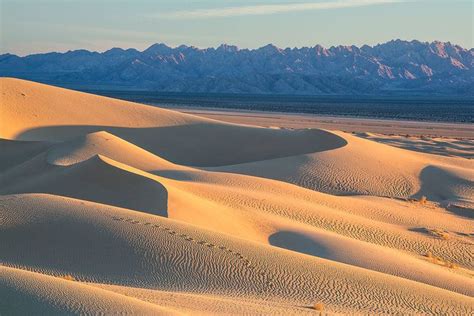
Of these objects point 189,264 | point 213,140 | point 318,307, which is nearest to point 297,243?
point 189,264

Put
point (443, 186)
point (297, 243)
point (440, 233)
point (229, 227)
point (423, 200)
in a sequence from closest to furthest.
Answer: point (297, 243), point (229, 227), point (440, 233), point (423, 200), point (443, 186)

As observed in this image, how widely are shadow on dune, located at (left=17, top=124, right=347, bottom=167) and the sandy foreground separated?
100 mm

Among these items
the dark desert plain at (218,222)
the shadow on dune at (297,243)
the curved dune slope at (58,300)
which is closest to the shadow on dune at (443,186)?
the dark desert plain at (218,222)

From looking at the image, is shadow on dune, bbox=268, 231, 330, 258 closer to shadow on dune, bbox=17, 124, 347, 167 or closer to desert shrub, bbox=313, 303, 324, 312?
desert shrub, bbox=313, 303, 324, 312

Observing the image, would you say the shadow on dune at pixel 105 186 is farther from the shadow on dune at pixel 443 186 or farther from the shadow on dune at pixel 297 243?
the shadow on dune at pixel 443 186

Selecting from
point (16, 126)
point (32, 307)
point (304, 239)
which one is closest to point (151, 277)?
point (32, 307)

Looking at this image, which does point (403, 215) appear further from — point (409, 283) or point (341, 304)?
point (341, 304)

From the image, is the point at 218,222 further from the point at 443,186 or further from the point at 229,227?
the point at 443,186

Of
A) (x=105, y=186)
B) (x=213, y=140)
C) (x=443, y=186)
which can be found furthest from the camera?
(x=213, y=140)

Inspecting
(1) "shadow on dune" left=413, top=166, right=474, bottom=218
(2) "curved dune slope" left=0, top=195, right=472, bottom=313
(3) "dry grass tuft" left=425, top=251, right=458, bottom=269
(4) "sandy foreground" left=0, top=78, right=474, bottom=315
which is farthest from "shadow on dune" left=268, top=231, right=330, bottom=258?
(1) "shadow on dune" left=413, top=166, right=474, bottom=218

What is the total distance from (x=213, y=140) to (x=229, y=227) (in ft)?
56.8

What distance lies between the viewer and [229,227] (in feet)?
47.0

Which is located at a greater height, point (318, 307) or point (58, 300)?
point (58, 300)

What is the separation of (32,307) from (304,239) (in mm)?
7929
